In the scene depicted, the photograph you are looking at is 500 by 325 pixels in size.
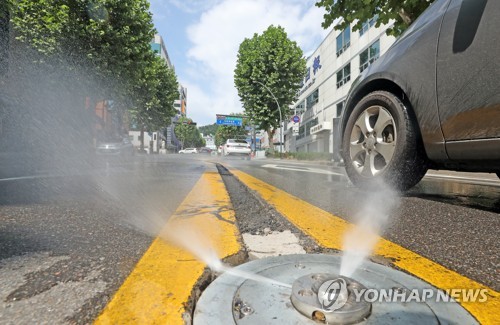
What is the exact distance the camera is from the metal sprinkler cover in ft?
2.18

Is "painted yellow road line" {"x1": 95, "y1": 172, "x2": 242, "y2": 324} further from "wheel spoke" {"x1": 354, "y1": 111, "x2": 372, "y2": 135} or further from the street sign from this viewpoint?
the street sign

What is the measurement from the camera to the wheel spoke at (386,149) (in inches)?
92.0

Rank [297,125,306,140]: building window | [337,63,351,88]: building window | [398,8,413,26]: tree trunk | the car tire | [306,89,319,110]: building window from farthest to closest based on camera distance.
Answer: [297,125,306,140]: building window → [306,89,319,110]: building window → [337,63,351,88]: building window → [398,8,413,26]: tree trunk → the car tire

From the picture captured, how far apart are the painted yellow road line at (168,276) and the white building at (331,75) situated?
55.1 ft

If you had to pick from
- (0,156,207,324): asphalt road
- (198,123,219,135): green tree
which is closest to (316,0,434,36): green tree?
(0,156,207,324): asphalt road

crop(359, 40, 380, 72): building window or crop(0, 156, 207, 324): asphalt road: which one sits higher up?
crop(359, 40, 380, 72): building window

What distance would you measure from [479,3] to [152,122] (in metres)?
32.0

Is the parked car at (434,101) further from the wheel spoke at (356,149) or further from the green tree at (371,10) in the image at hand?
the green tree at (371,10)

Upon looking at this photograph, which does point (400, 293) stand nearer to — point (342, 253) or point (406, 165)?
point (342, 253)

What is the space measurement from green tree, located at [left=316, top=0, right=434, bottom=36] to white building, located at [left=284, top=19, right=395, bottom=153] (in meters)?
11.9

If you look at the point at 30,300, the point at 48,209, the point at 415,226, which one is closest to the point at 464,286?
the point at 415,226

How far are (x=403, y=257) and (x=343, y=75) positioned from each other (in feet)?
85.2

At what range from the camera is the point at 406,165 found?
88.5 inches

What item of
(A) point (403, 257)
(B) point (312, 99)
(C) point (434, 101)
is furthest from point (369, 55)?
(A) point (403, 257)
